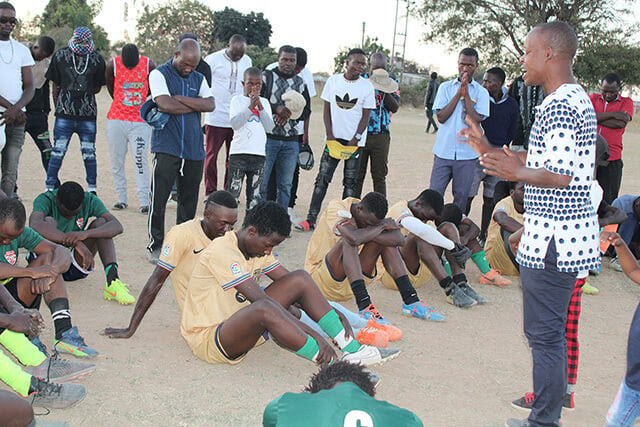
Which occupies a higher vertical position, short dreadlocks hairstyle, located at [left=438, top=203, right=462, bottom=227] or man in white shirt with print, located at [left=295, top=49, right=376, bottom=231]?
man in white shirt with print, located at [left=295, top=49, right=376, bottom=231]

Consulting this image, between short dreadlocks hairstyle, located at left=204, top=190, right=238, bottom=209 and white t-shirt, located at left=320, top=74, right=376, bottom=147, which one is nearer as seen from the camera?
short dreadlocks hairstyle, located at left=204, top=190, right=238, bottom=209

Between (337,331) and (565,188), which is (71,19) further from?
(565,188)

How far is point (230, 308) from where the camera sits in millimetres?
4258

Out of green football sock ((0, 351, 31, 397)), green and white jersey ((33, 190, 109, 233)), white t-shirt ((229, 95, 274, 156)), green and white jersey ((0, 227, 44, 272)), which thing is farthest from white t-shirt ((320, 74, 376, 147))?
green football sock ((0, 351, 31, 397))

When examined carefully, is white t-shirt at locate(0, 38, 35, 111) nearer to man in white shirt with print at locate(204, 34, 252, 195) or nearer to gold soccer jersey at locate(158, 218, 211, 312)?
man in white shirt with print at locate(204, 34, 252, 195)

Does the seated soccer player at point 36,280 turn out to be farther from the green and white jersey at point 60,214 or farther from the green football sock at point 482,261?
the green football sock at point 482,261

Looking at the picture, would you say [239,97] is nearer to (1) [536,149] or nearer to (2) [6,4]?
(2) [6,4]

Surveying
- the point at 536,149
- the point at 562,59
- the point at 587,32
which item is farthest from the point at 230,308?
the point at 587,32

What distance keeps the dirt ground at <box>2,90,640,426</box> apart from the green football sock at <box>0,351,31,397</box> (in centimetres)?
23

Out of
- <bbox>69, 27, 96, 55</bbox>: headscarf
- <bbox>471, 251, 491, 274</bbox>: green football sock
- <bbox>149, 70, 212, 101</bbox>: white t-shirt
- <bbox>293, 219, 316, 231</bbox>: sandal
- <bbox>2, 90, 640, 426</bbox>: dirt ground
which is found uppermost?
<bbox>69, 27, 96, 55</bbox>: headscarf

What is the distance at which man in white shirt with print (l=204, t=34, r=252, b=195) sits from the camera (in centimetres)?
846

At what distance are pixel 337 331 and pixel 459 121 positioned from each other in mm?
3726

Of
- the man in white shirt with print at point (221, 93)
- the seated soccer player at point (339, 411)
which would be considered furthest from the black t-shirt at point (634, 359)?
the man in white shirt with print at point (221, 93)

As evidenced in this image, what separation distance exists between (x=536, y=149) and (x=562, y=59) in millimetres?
475
